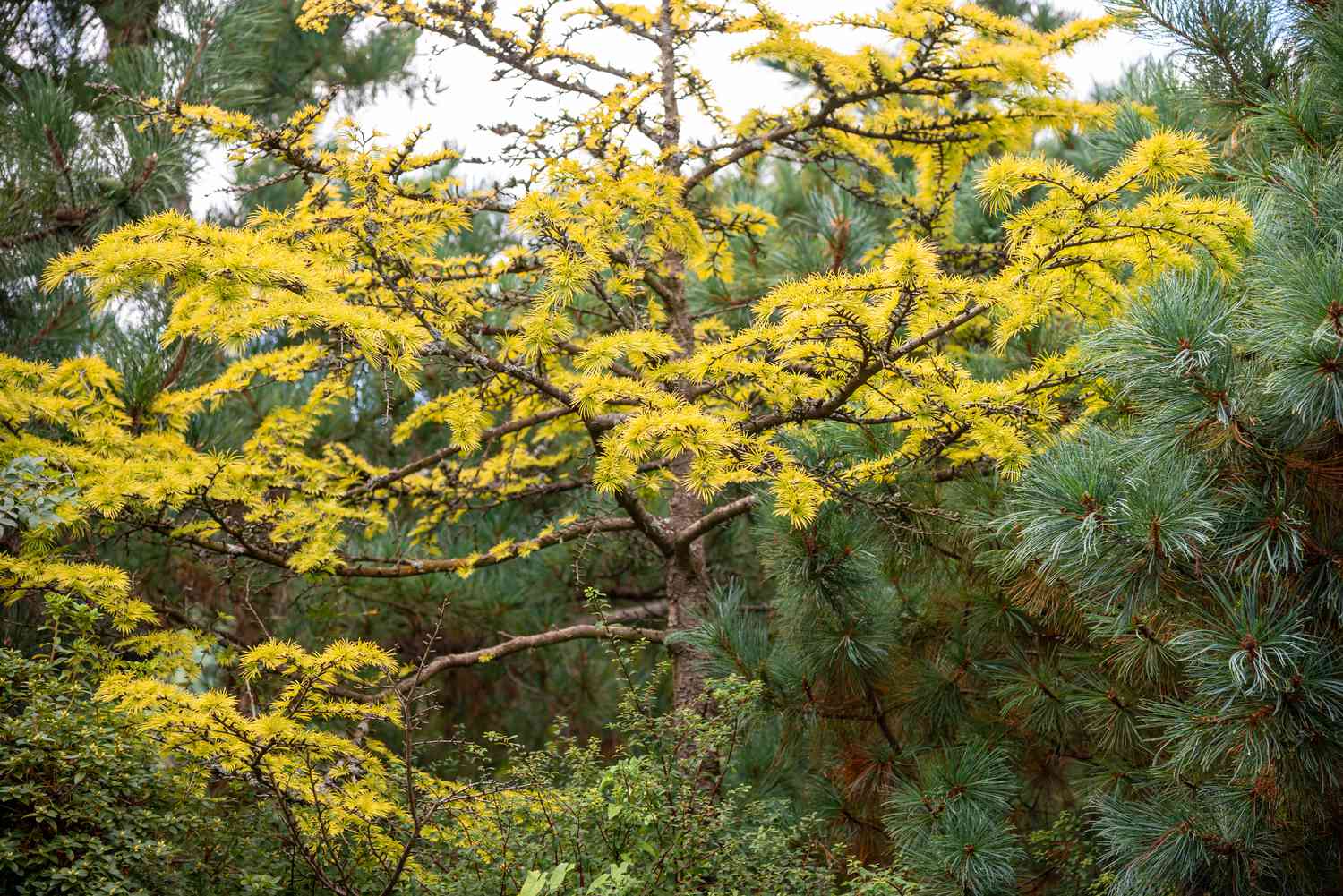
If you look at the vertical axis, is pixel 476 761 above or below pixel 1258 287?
below

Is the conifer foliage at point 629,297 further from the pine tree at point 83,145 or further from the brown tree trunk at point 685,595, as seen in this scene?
the pine tree at point 83,145

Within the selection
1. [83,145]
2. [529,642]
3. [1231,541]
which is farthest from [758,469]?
[83,145]

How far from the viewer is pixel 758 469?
3.71 metres

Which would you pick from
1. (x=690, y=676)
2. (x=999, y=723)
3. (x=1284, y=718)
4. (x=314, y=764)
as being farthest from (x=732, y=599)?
(x=1284, y=718)

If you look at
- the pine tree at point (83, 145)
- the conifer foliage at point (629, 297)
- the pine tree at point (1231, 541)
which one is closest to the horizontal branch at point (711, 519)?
the conifer foliage at point (629, 297)

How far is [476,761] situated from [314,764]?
0.53 meters

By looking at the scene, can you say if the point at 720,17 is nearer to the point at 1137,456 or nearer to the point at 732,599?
the point at 732,599

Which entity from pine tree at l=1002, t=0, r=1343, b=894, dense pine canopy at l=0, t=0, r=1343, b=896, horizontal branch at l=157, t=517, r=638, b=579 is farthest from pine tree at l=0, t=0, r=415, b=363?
pine tree at l=1002, t=0, r=1343, b=894

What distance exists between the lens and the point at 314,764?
3822 millimetres

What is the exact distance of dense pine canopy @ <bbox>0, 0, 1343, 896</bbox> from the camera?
9.38 ft

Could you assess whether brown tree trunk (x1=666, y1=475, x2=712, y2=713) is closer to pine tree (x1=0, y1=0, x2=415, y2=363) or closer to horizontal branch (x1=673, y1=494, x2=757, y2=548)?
horizontal branch (x1=673, y1=494, x2=757, y2=548)

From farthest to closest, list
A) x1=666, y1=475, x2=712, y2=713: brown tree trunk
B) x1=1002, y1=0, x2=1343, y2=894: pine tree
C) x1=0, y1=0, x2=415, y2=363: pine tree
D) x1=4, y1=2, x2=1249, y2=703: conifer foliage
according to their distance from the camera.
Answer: x1=0, y1=0, x2=415, y2=363: pine tree < x1=666, y1=475, x2=712, y2=713: brown tree trunk < x1=4, y1=2, x2=1249, y2=703: conifer foliage < x1=1002, y1=0, x2=1343, y2=894: pine tree

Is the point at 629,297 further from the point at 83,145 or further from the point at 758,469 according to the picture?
the point at 83,145

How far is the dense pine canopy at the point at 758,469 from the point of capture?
9.38ft
